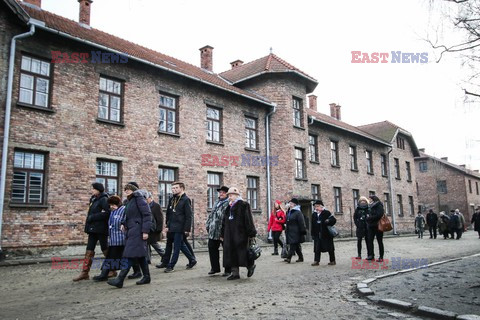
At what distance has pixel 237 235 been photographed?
795 centimetres

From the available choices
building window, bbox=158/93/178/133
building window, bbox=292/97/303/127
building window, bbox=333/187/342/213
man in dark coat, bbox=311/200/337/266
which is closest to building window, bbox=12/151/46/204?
building window, bbox=158/93/178/133

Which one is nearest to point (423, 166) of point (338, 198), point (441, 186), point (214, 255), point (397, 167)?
point (441, 186)

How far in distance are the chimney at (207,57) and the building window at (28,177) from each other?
13.5 meters

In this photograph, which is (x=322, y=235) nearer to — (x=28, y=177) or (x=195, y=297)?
(x=195, y=297)

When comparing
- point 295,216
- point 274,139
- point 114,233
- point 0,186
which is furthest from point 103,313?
point 274,139

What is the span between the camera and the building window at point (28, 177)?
12312 millimetres

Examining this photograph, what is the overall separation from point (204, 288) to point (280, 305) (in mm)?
1770

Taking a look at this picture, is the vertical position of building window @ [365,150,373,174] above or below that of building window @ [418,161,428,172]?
below

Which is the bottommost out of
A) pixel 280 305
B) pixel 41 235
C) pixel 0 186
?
pixel 280 305

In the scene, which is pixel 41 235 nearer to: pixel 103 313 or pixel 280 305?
pixel 103 313

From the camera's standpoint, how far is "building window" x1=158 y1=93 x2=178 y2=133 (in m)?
17.0

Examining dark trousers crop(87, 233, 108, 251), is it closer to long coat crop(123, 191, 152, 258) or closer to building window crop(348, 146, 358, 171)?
long coat crop(123, 191, 152, 258)

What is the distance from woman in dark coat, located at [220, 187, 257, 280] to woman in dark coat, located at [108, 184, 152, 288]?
158cm

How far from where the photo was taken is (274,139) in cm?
2191
